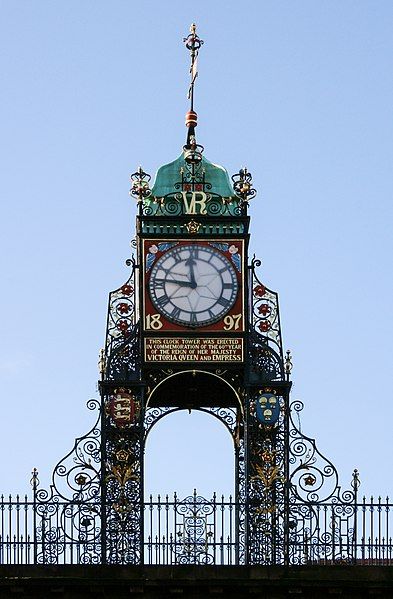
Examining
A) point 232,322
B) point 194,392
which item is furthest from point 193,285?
point 194,392

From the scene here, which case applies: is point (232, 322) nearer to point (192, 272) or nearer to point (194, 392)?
point (192, 272)

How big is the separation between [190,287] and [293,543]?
18.8 feet

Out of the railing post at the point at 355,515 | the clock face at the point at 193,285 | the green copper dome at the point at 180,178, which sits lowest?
the railing post at the point at 355,515

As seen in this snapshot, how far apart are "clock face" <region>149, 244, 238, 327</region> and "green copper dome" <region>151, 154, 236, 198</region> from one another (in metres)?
1.44

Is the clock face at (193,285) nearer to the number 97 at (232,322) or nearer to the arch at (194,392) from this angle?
the number 97 at (232,322)

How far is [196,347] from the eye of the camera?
5672 centimetres

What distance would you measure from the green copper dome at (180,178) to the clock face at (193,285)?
1438 mm

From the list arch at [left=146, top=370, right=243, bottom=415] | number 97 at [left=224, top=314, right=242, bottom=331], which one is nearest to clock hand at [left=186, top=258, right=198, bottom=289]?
number 97 at [left=224, top=314, right=242, bottom=331]

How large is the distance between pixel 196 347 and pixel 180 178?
3727 mm

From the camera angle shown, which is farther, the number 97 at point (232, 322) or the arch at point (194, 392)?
the arch at point (194, 392)

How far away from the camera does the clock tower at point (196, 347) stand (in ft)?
183

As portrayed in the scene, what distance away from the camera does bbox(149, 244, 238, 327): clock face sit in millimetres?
56875

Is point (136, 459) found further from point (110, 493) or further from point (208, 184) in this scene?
point (208, 184)

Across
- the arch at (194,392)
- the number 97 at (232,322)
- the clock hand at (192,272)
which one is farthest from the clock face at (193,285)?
the arch at (194,392)
